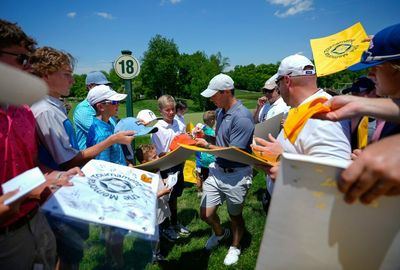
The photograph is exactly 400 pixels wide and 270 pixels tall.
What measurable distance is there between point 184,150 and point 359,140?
1.70 meters

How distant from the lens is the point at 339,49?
445cm

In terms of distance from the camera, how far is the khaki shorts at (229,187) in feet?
12.9

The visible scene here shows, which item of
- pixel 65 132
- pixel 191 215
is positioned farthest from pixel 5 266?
pixel 191 215


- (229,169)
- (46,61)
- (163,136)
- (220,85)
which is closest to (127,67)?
(163,136)

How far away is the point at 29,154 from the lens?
1.81 meters

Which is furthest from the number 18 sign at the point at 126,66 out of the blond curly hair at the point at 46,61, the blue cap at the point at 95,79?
the blond curly hair at the point at 46,61

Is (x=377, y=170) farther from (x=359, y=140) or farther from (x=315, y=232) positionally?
(x=359, y=140)

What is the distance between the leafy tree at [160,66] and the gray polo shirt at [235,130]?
2545 inches

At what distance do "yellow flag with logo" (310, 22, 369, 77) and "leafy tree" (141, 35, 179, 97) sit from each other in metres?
63.9

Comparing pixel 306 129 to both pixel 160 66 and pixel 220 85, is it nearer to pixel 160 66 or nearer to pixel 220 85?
pixel 220 85

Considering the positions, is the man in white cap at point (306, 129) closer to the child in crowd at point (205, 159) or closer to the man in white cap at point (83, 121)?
the man in white cap at point (83, 121)

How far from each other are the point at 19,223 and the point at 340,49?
4977 mm

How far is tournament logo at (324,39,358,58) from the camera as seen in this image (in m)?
4.34

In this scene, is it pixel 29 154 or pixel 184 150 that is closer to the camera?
pixel 29 154
